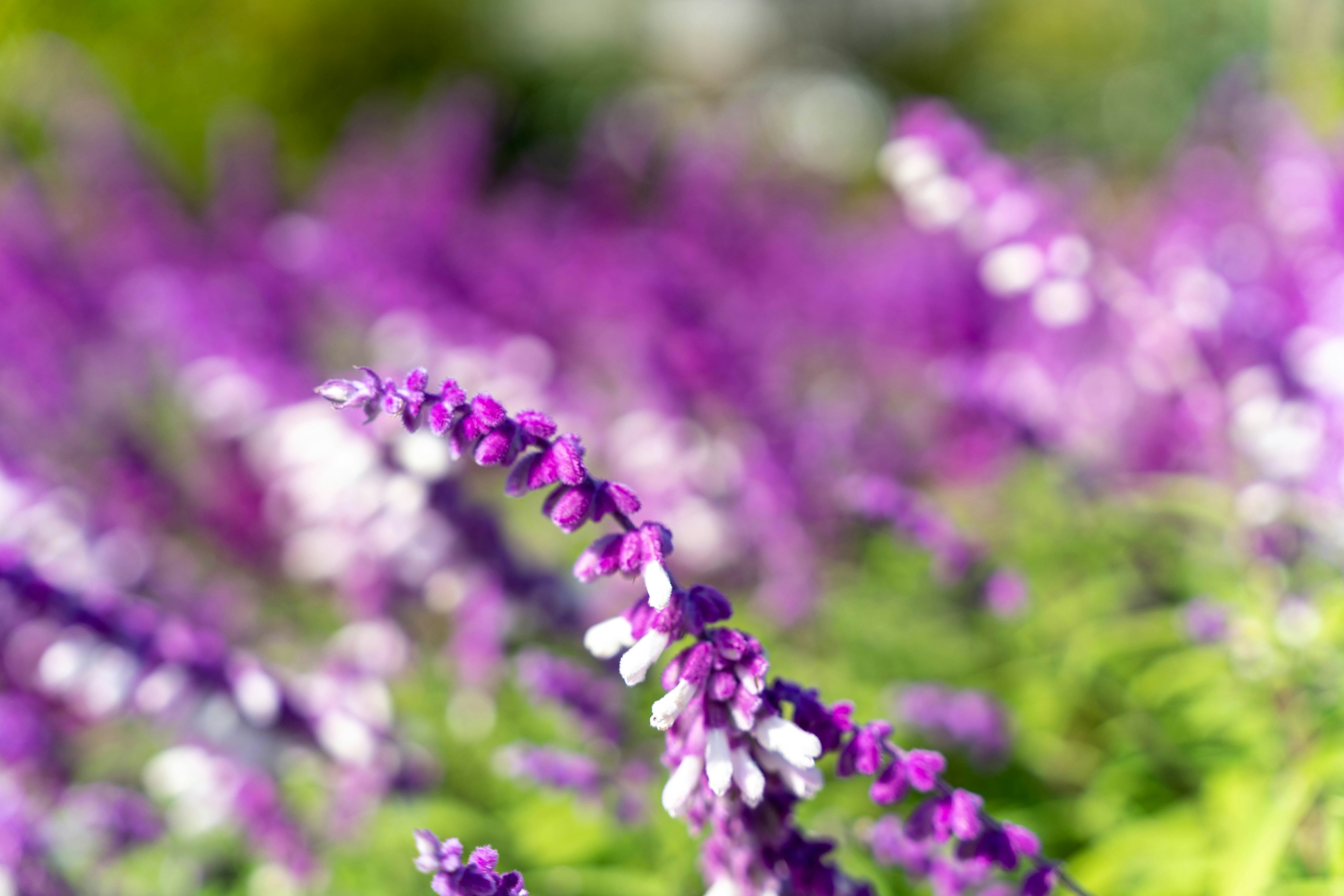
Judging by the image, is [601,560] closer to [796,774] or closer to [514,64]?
[796,774]

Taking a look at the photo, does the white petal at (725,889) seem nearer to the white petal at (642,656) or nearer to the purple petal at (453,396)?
the white petal at (642,656)

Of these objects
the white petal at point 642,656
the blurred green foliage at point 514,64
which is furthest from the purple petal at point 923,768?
the blurred green foliage at point 514,64

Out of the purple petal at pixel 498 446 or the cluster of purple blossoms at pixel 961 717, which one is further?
the cluster of purple blossoms at pixel 961 717

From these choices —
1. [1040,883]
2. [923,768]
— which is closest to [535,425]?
[923,768]

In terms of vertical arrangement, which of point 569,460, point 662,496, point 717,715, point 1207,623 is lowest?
point 717,715

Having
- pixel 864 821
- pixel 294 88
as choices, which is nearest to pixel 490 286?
pixel 864 821

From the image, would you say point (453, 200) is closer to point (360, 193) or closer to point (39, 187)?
point (360, 193)
